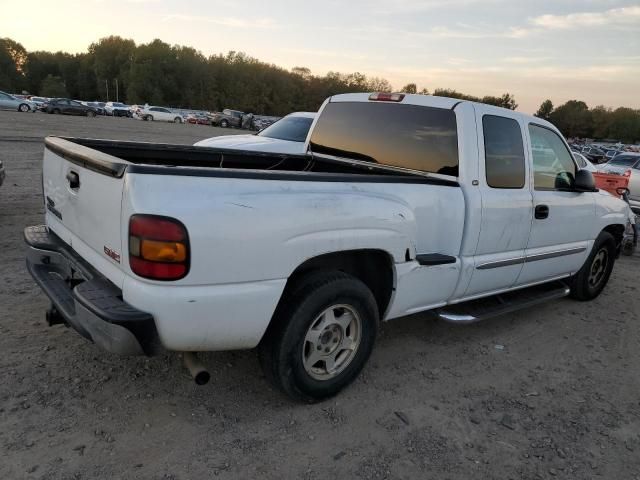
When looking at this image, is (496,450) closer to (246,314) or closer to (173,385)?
(246,314)

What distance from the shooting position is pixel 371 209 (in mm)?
3084

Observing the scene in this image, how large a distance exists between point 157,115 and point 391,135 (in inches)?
2100

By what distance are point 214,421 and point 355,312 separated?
105cm

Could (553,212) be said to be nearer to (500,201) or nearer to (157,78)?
(500,201)

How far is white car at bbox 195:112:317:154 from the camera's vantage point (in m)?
9.15

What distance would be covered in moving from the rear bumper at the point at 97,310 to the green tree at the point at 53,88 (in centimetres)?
10772

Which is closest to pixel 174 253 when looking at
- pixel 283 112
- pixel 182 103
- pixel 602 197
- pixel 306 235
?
pixel 306 235

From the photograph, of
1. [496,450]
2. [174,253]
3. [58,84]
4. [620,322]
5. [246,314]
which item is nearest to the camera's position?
[174,253]

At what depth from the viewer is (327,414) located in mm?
3156

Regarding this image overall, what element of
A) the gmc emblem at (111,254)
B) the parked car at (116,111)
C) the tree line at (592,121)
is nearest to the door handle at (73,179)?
the gmc emblem at (111,254)

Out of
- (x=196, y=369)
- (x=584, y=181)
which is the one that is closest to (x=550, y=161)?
(x=584, y=181)

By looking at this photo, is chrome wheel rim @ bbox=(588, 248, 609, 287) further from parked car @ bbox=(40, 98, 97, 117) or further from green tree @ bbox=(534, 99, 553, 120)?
green tree @ bbox=(534, 99, 553, 120)

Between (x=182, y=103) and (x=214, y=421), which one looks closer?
(x=214, y=421)

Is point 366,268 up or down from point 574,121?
down
